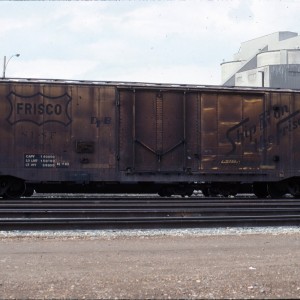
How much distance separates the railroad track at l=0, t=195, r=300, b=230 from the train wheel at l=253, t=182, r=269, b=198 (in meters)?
3.64

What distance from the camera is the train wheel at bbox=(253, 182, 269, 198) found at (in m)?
16.8

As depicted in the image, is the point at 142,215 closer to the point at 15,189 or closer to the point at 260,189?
the point at 15,189

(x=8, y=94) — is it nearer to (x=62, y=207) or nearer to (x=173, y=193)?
(x=62, y=207)

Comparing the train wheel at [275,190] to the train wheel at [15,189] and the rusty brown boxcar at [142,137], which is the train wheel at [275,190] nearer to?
the rusty brown boxcar at [142,137]

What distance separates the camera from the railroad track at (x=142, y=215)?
10.1 meters

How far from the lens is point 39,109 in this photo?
14914 mm

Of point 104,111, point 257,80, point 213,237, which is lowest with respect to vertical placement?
point 213,237

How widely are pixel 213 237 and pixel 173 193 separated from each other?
22.6ft

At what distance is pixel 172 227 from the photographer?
33.9ft

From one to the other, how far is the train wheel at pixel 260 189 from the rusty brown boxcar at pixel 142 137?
0.72 meters

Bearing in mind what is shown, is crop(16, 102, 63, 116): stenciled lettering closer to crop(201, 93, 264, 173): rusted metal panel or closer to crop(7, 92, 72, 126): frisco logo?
crop(7, 92, 72, 126): frisco logo

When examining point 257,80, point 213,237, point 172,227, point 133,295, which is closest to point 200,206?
point 172,227

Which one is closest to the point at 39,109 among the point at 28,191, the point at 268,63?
the point at 28,191

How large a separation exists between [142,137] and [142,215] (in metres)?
4.42
